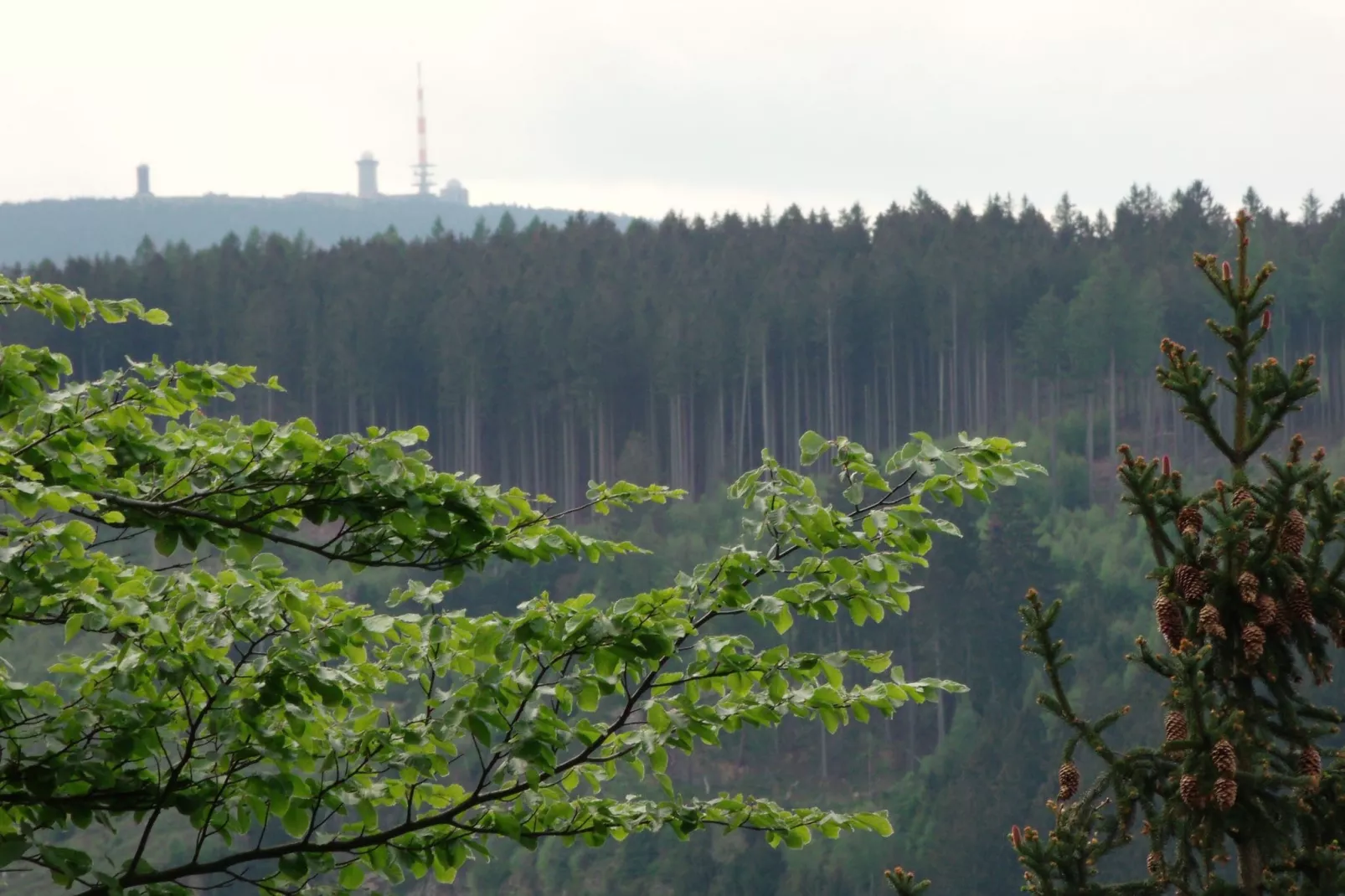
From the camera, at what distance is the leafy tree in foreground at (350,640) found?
5.64 metres

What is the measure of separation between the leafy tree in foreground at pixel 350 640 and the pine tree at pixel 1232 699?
3.58ft

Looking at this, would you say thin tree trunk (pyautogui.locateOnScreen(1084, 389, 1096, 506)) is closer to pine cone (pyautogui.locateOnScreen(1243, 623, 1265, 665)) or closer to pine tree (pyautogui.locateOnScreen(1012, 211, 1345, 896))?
pine tree (pyautogui.locateOnScreen(1012, 211, 1345, 896))

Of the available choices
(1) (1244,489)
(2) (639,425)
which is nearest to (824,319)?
(2) (639,425)

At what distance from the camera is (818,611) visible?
20.4 ft

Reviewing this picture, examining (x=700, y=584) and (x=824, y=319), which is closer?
(x=700, y=584)

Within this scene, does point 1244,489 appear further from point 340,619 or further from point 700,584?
point 340,619

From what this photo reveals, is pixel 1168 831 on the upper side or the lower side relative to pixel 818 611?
lower

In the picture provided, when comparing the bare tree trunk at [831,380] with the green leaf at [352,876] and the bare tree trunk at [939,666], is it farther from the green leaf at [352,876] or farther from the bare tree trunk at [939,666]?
the green leaf at [352,876]

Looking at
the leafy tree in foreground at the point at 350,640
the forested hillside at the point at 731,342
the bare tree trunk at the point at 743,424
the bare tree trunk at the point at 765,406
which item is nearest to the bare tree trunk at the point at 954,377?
the forested hillside at the point at 731,342

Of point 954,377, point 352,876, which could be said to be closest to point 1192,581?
point 352,876

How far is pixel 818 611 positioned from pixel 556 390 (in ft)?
278

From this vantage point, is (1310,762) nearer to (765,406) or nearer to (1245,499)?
(1245,499)

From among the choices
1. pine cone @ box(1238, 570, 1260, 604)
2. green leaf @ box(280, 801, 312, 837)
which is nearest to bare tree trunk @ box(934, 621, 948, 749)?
pine cone @ box(1238, 570, 1260, 604)

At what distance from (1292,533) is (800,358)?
86070mm
